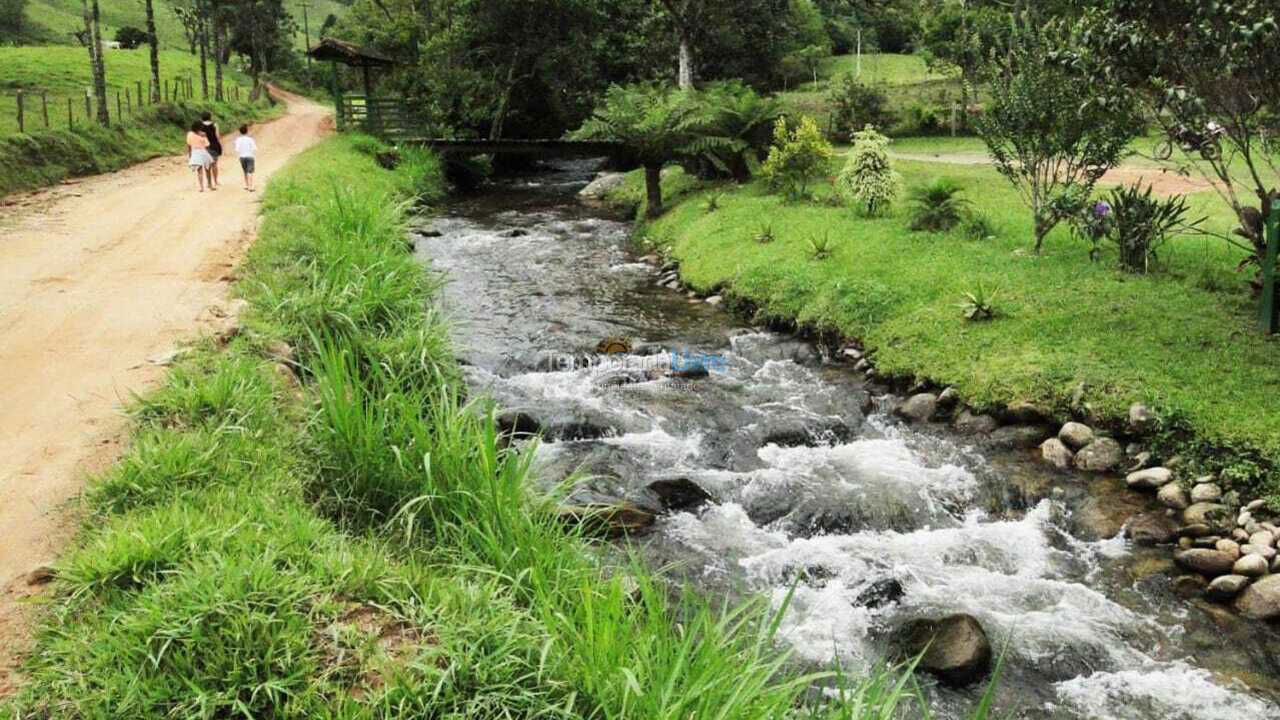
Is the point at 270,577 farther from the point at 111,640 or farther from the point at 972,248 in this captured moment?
the point at 972,248

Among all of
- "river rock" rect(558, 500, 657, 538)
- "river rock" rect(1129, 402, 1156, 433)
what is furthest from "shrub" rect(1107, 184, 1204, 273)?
"river rock" rect(558, 500, 657, 538)

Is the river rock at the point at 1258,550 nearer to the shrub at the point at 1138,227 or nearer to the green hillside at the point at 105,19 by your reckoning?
the shrub at the point at 1138,227

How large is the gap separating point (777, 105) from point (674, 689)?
18723 millimetres

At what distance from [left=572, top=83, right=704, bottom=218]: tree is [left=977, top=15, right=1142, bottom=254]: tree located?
8.15 meters

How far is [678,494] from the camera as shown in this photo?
293 inches

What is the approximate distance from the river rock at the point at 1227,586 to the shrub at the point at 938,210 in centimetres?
836

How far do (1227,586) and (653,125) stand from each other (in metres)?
15.1

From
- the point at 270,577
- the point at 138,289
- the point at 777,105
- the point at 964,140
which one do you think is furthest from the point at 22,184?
the point at 964,140

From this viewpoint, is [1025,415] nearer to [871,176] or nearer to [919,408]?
[919,408]

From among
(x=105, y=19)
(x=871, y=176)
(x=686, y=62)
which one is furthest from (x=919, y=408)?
(x=105, y=19)

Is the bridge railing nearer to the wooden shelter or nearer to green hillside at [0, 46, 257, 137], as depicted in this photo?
the wooden shelter

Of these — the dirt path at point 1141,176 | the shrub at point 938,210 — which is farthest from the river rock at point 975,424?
the dirt path at point 1141,176

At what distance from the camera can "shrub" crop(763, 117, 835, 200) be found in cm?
1708

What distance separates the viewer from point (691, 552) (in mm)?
6680
